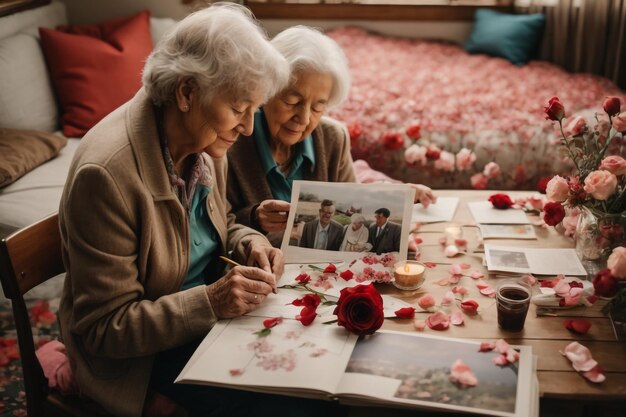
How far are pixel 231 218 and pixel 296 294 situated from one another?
17.4 inches

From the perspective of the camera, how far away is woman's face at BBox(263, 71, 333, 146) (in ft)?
5.61

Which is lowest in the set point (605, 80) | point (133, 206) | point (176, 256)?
point (605, 80)

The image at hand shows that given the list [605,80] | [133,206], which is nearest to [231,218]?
[133,206]

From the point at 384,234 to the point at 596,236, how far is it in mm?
477

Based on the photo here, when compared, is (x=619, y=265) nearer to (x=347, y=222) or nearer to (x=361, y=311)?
(x=361, y=311)

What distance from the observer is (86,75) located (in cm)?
323

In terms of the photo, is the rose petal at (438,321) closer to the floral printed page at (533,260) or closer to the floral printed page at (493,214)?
the floral printed page at (533,260)

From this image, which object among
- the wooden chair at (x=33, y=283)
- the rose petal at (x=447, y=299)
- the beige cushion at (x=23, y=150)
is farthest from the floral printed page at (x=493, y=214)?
the beige cushion at (x=23, y=150)

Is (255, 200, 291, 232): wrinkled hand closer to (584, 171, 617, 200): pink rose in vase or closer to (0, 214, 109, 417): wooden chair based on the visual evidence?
(0, 214, 109, 417): wooden chair

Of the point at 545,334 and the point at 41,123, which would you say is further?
the point at 41,123

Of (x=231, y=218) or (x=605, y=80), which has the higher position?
(x=231, y=218)

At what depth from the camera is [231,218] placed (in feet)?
5.60

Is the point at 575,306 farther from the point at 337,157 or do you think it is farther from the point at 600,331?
the point at 337,157

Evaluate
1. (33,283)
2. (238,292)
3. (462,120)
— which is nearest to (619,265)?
(238,292)
